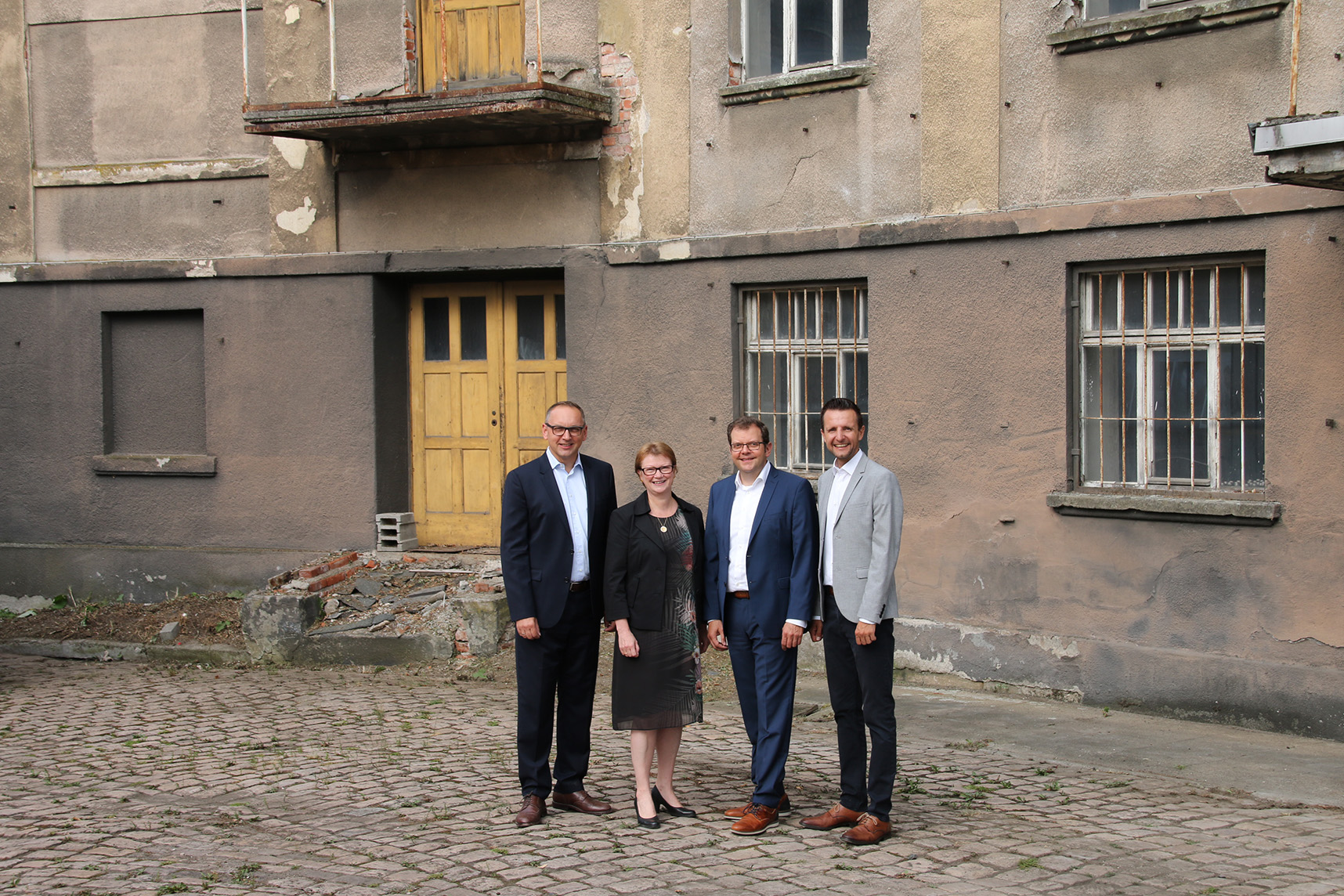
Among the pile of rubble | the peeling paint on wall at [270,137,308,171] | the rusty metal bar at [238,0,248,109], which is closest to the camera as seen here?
the pile of rubble

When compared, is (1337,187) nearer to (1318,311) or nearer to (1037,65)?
(1318,311)

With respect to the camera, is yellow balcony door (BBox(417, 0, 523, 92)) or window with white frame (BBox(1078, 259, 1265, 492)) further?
yellow balcony door (BBox(417, 0, 523, 92))

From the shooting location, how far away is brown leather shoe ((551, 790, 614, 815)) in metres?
6.14

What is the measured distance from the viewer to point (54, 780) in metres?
6.82

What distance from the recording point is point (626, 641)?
592cm

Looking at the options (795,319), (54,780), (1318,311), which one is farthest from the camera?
(795,319)

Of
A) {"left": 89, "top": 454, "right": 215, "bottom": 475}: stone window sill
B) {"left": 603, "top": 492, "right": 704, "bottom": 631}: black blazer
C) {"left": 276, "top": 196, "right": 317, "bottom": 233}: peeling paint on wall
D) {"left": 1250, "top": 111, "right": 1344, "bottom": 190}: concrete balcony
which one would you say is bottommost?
{"left": 603, "top": 492, "right": 704, "bottom": 631}: black blazer

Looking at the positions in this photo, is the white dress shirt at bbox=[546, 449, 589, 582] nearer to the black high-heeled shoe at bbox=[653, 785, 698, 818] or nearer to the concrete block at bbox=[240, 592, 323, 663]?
the black high-heeled shoe at bbox=[653, 785, 698, 818]

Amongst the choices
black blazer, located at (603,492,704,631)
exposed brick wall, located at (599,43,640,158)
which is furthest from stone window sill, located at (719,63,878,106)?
black blazer, located at (603,492,704,631)

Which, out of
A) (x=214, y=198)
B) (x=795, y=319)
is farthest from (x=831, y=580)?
(x=214, y=198)

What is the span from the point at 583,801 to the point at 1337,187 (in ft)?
16.7

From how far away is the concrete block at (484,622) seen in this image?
994cm

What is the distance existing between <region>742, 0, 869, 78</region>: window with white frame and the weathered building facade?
2 cm

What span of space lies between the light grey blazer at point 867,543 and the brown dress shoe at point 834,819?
85cm
